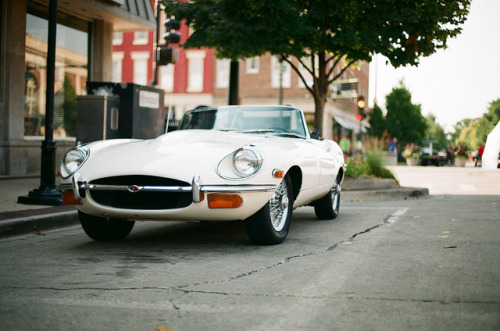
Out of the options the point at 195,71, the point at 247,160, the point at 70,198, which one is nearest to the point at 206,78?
the point at 195,71

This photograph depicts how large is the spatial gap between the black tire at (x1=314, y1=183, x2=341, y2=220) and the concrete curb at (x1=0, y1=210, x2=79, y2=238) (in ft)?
9.26

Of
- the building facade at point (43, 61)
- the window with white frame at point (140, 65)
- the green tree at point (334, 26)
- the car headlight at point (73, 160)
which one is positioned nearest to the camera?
the car headlight at point (73, 160)

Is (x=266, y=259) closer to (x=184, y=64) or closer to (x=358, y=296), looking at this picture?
(x=358, y=296)

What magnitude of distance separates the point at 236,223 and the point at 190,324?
169 inches

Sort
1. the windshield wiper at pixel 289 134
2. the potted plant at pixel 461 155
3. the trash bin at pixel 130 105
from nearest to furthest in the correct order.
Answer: the windshield wiper at pixel 289 134
the trash bin at pixel 130 105
the potted plant at pixel 461 155

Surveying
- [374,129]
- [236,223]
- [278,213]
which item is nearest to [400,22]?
[236,223]

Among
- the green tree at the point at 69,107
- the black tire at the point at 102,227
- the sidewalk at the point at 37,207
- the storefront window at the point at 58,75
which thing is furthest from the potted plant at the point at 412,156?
the black tire at the point at 102,227

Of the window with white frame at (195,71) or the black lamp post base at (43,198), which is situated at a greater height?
the window with white frame at (195,71)

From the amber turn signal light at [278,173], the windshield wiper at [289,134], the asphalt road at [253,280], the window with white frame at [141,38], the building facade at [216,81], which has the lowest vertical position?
the asphalt road at [253,280]

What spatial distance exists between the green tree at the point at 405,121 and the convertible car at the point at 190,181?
51876 millimetres

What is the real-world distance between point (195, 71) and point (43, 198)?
38.8 meters

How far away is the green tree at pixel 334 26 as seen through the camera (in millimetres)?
13258

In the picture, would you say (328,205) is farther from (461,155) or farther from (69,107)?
(461,155)

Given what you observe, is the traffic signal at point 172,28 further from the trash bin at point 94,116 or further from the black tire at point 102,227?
the black tire at point 102,227
